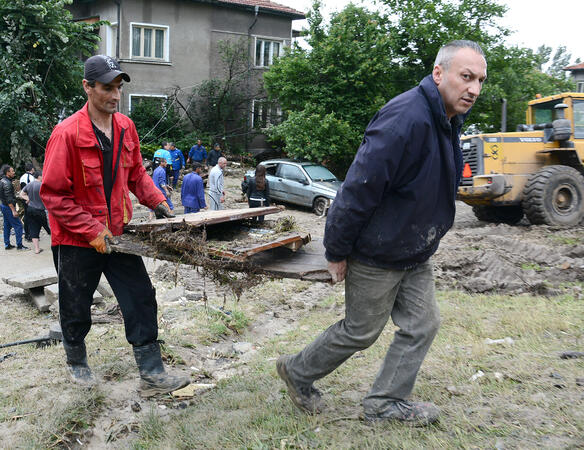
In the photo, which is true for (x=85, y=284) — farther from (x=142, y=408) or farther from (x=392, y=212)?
(x=392, y=212)

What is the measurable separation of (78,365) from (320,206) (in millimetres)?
12123

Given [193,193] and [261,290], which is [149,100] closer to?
[193,193]

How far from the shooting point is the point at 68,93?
17125 mm

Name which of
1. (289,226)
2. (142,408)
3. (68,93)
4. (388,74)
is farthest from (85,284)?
(388,74)

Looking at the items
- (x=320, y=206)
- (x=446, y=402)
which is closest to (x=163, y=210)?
(x=446, y=402)

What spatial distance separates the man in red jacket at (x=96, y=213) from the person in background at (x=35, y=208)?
24.5 feet

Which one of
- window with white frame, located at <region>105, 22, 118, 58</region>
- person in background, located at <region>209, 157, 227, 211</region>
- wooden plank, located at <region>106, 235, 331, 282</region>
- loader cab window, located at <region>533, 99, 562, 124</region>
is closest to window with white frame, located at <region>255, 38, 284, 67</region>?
window with white frame, located at <region>105, 22, 118, 58</region>

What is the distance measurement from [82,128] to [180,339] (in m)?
2.34

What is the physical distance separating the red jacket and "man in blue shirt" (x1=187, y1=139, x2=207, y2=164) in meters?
17.5

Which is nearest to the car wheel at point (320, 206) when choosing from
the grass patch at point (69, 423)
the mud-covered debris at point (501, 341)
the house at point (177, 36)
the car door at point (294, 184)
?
the car door at point (294, 184)

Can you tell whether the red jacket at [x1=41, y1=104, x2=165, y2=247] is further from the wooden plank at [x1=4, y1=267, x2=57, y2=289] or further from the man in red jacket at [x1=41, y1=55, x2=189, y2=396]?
the wooden plank at [x1=4, y1=267, x2=57, y2=289]

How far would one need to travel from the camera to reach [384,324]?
312 cm

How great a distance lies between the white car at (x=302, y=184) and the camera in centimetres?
1578

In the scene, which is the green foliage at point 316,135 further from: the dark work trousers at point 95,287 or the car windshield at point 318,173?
the dark work trousers at point 95,287
